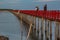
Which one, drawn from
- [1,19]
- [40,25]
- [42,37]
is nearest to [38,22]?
[40,25]

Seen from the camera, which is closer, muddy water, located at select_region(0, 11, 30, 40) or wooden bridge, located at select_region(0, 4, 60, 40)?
wooden bridge, located at select_region(0, 4, 60, 40)

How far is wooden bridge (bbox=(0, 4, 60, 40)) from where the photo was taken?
1.83m

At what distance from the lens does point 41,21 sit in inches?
76.7

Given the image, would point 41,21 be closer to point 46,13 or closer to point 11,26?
point 46,13

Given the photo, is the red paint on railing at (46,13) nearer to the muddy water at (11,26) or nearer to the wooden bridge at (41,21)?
the wooden bridge at (41,21)

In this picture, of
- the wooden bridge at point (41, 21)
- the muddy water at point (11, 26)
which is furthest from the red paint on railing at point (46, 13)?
the muddy water at point (11, 26)

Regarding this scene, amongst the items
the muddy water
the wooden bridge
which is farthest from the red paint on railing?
the muddy water

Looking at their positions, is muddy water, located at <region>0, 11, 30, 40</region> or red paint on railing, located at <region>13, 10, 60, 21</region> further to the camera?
muddy water, located at <region>0, 11, 30, 40</region>

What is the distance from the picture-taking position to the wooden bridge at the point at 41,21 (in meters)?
1.83

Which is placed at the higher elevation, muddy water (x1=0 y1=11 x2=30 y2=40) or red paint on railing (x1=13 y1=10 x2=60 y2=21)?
red paint on railing (x1=13 y1=10 x2=60 y2=21)

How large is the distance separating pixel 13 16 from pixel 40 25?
36cm

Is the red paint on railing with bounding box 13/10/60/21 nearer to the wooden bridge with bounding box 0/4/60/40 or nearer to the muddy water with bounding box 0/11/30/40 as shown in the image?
the wooden bridge with bounding box 0/4/60/40

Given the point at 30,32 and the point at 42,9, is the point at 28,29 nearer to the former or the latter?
the point at 30,32

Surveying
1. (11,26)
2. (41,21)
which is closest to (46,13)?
(41,21)
